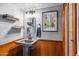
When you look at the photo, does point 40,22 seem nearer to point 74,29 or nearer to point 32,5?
point 32,5

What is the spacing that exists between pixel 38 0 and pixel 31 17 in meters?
0.24

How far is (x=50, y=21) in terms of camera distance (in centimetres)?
145

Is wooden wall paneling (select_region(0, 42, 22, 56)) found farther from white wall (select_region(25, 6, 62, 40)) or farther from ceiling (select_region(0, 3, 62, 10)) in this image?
ceiling (select_region(0, 3, 62, 10))

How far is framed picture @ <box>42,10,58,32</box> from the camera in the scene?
1424 mm

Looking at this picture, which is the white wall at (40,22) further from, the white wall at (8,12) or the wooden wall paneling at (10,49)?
the wooden wall paneling at (10,49)

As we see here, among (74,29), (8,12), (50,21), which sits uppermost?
(8,12)

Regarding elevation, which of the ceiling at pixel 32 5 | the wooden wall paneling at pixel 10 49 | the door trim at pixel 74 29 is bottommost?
the wooden wall paneling at pixel 10 49

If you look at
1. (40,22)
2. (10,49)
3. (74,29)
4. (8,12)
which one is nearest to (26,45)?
(10,49)

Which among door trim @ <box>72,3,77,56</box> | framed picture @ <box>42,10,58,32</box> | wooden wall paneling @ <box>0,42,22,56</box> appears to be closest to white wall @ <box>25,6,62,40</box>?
framed picture @ <box>42,10,58,32</box>

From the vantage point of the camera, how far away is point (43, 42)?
1.45 m

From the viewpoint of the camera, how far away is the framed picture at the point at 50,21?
4.67 ft

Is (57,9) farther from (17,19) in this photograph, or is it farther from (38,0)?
(17,19)

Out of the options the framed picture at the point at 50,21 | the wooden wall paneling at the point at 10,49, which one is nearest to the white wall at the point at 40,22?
the framed picture at the point at 50,21

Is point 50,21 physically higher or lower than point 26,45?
higher
